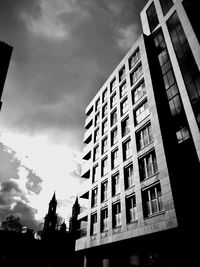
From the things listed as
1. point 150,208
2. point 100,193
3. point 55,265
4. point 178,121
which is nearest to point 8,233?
point 55,265

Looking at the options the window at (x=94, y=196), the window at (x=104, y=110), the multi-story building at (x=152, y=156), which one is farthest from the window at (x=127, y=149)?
the window at (x=104, y=110)

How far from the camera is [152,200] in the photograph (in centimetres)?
1441

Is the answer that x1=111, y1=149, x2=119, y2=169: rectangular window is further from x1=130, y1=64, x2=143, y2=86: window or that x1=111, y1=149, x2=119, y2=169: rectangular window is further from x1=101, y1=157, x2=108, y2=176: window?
x1=130, y1=64, x2=143, y2=86: window

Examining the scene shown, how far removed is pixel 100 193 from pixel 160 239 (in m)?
8.80

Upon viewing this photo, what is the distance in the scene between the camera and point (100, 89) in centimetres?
3062

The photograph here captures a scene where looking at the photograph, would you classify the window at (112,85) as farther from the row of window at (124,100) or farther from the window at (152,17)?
the window at (152,17)

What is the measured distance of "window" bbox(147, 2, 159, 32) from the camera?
916 inches

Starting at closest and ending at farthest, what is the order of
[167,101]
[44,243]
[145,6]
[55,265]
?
[167,101] < [145,6] < [55,265] < [44,243]

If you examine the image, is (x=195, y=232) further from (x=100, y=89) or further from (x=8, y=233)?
(x=8, y=233)

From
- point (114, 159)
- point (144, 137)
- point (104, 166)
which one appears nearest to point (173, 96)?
point (144, 137)

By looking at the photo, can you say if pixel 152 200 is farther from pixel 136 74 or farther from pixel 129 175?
pixel 136 74

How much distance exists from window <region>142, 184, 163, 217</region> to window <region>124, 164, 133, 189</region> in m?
2.38

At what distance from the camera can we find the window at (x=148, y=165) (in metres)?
15.4

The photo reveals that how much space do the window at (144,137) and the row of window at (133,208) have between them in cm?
397
